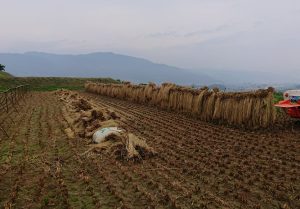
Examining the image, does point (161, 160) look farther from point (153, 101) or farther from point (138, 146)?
point (153, 101)

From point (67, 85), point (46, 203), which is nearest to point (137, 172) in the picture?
point (46, 203)

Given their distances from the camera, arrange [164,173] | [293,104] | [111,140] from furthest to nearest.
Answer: [293,104]
[111,140]
[164,173]

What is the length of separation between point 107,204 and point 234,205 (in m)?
2.49

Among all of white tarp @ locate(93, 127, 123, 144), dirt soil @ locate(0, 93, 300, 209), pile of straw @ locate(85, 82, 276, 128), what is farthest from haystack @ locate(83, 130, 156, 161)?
pile of straw @ locate(85, 82, 276, 128)

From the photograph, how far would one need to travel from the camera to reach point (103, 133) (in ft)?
46.2

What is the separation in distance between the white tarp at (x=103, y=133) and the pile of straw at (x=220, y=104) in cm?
613

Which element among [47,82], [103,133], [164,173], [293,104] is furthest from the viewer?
[47,82]

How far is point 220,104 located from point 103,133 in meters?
7.04

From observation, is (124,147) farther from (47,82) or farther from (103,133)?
(47,82)

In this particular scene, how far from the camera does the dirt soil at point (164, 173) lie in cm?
820

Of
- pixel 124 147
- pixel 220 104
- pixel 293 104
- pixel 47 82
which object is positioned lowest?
pixel 47 82

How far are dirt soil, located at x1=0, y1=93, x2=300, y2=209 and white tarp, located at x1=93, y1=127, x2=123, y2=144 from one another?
60 cm

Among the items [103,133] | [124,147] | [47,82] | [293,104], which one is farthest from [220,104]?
[47,82]

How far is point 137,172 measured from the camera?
408 inches
